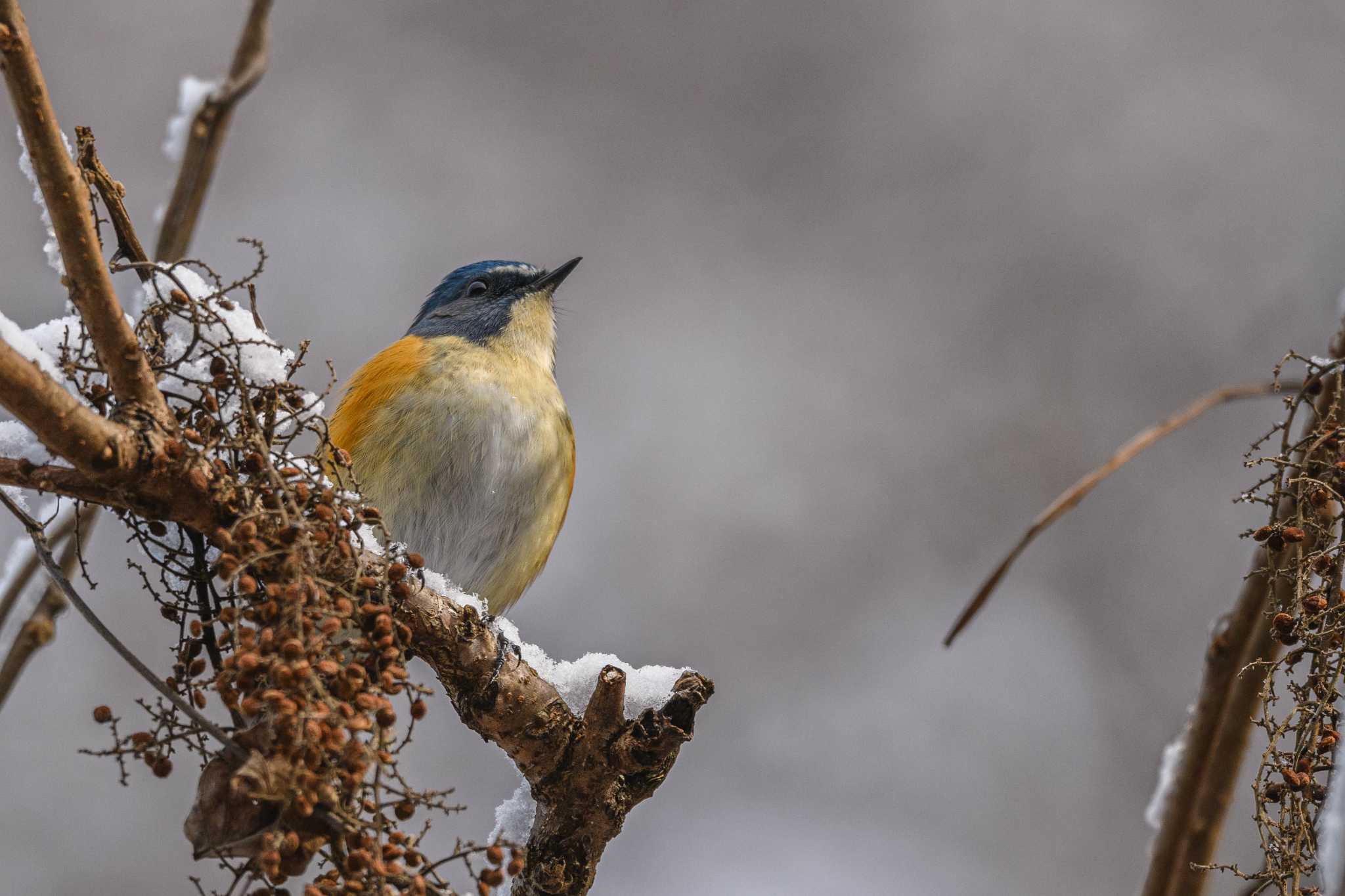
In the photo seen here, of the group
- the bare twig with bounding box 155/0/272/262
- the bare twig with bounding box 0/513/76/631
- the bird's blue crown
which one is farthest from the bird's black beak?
A: the bare twig with bounding box 0/513/76/631

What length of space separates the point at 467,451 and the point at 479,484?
9 cm

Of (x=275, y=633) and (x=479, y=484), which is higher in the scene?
(x=479, y=484)

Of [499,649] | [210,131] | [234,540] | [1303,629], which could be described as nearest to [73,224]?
[234,540]

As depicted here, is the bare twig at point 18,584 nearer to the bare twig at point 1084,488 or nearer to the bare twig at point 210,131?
the bare twig at point 210,131

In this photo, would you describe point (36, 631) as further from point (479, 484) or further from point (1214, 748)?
point (1214, 748)

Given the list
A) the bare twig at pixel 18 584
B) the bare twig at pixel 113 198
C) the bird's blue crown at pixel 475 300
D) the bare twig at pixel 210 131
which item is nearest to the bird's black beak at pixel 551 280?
the bird's blue crown at pixel 475 300

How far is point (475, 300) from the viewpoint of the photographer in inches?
158

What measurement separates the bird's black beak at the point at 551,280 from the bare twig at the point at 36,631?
1875mm

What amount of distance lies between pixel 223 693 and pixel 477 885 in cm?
39

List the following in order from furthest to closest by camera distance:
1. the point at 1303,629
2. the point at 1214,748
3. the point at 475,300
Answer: the point at 475,300, the point at 1214,748, the point at 1303,629

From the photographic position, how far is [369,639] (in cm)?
147

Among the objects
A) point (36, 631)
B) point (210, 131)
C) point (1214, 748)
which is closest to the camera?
point (1214, 748)

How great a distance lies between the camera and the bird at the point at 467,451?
3033mm

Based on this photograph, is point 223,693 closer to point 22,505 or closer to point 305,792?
point 305,792
